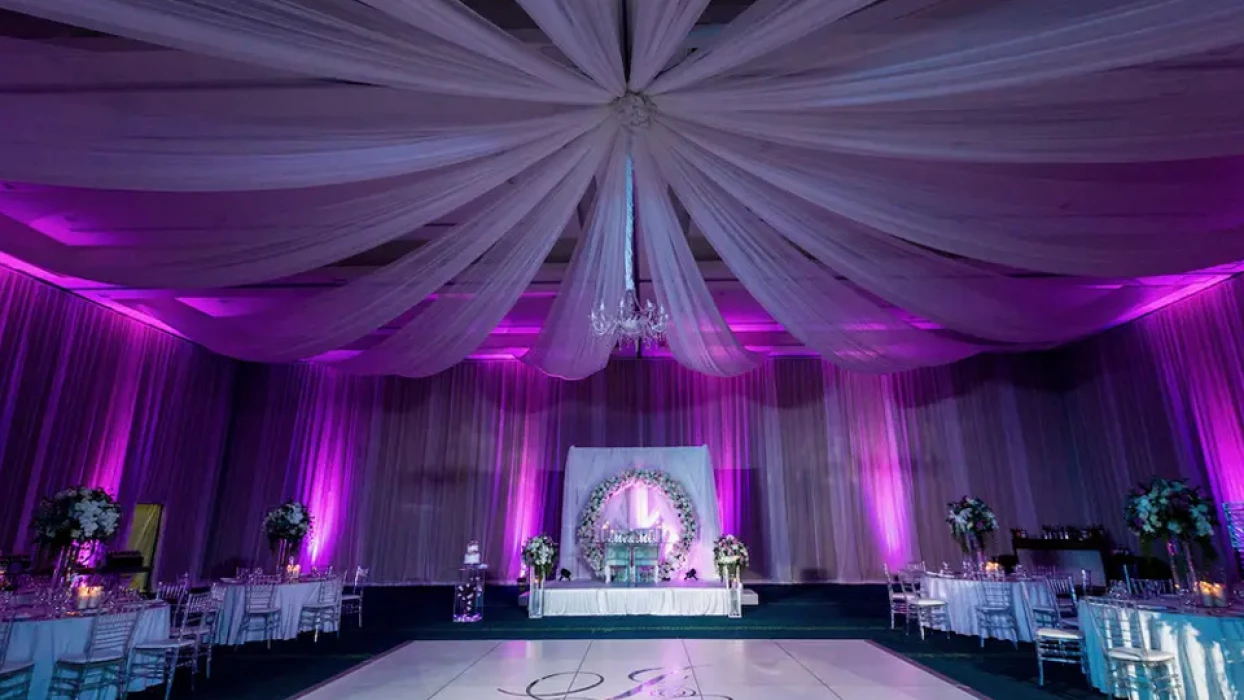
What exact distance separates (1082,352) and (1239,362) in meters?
3.27

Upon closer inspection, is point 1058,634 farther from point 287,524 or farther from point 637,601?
point 287,524

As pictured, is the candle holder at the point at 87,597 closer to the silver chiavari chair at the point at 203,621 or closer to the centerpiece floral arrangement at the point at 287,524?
the silver chiavari chair at the point at 203,621

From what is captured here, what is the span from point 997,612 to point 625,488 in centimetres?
562

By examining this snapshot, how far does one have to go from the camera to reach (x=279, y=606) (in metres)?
6.94

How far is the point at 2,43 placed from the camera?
3.22 metres

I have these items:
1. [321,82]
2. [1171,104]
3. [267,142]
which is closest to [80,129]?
[267,142]

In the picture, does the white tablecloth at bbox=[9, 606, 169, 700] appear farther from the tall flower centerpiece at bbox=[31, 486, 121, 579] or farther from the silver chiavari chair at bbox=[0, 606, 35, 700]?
the tall flower centerpiece at bbox=[31, 486, 121, 579]

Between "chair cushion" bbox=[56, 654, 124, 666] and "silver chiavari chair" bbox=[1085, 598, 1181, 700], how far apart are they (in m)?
6.71

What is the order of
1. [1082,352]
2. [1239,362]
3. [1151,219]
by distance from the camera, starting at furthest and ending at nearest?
1. [1082,352]
2. [1239,362]
3. [1151,219]

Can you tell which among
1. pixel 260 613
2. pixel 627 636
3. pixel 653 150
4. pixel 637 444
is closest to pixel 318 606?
pixel 260 613

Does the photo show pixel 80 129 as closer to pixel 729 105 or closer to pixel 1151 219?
pixel 729 105

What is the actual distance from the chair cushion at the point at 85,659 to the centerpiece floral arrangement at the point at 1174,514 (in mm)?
7484

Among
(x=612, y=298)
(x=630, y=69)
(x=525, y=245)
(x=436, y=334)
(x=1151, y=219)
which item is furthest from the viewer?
(x=436, y=334)

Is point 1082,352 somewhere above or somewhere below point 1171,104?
above
